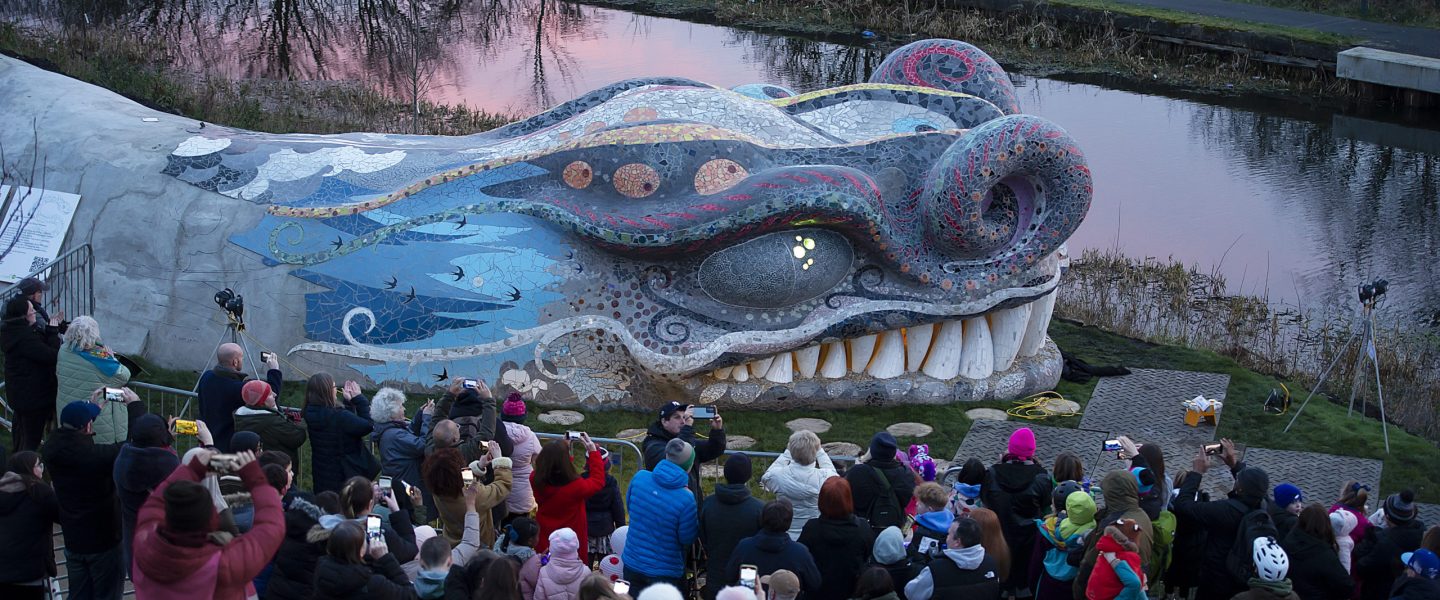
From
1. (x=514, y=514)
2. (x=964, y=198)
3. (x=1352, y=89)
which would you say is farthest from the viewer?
(x=1352, y=89)

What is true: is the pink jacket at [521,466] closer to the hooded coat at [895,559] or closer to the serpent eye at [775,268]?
the hooded coat at [895,559]

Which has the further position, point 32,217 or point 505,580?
point 32,217

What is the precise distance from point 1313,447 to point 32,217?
1191 centimetres

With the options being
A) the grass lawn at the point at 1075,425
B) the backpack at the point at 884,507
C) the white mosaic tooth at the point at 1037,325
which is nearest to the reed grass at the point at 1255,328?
the grass lawn at the point at 1075,425

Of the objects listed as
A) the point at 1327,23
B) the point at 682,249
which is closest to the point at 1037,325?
the point at 682,249

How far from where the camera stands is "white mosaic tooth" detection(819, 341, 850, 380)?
14227 mm

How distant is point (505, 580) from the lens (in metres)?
7.36

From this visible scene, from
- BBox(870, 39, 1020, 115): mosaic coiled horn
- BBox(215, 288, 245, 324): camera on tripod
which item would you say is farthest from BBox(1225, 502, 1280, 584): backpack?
BBox(215, 288, 245, 324): camera on tripod

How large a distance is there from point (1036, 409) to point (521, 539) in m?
7.50

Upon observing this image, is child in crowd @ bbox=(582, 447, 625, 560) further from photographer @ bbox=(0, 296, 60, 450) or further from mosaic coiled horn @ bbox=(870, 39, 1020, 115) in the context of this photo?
mosaic coiled horn @ bbox=(870, 39, 1020, 115)

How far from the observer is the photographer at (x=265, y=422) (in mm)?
9562

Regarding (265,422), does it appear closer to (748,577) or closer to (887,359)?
(748,577)

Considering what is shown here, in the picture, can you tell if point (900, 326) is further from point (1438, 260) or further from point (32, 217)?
point (1438, 260)

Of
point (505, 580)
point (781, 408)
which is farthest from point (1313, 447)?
point (505, 580)
